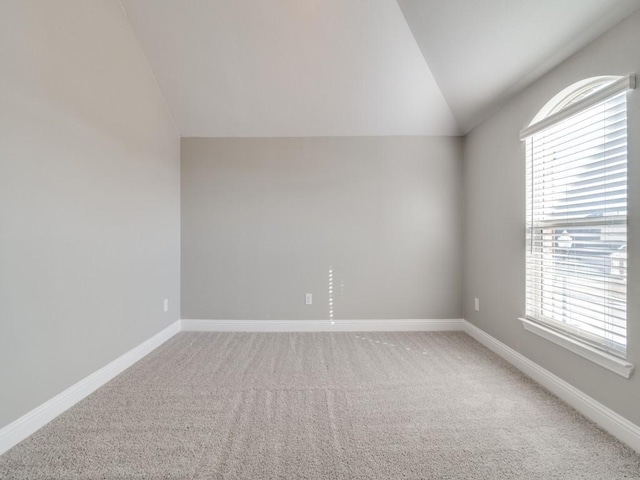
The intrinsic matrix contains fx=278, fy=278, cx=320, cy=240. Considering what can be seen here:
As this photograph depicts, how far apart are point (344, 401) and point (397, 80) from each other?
108 inches

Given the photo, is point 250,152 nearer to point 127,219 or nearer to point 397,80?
point 127,219

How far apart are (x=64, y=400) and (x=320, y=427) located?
1.57 m

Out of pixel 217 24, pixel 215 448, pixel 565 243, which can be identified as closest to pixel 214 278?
pixel 215 448

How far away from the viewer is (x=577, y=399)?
171cm

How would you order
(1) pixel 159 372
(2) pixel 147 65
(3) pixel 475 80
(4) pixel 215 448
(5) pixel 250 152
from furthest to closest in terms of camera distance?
(5) pixel 250 152 < (2) pixel 147 65 < (3) pixel 475 80 < (1) pixel 159 372 < (4) pixel 215 448

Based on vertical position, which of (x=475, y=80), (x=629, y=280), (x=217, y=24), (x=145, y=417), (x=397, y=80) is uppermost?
(x=217, y=24)

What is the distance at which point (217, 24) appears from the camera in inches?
89.3

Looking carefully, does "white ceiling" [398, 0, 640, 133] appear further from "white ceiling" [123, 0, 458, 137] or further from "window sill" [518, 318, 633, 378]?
"window sill" [518, 318, 633, 378]

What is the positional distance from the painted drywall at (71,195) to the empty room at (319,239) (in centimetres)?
1

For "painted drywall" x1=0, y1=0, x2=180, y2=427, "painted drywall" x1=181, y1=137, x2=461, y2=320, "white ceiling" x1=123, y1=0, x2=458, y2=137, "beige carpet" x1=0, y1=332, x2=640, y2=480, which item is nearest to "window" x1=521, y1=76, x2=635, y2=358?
"beige carpet" x1=0, y1=332, x2=640, y2=480

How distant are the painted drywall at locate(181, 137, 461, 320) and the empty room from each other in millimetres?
25

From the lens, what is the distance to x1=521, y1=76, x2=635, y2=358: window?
5.00 ft

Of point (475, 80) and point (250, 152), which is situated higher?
point (475, 80)

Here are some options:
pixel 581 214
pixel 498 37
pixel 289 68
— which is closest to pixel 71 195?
pixel 289 68
